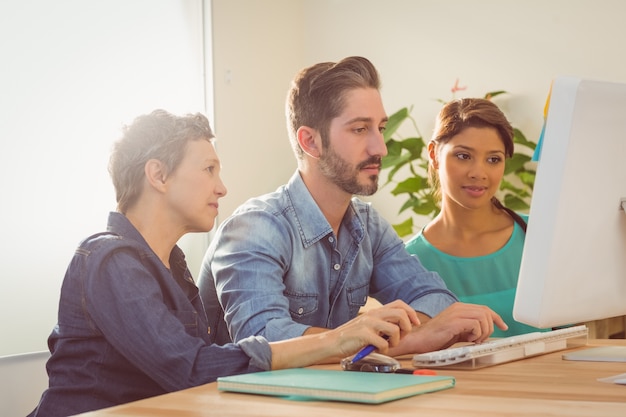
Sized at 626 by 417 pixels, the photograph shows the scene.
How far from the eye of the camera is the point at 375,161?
6.96ft

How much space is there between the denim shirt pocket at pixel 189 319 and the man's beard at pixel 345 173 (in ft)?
1.88

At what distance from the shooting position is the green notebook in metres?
1.11

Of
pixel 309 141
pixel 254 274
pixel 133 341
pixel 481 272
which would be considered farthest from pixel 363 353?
pixel 481 272

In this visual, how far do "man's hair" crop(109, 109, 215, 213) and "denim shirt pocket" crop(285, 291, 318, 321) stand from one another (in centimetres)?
45

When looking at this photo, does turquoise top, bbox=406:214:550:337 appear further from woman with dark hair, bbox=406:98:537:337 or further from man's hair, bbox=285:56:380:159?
man's hair, bbox=285:56:380:159

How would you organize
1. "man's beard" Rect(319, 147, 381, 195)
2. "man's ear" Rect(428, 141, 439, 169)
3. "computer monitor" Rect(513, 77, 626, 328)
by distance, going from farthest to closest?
"man's ear" Rect(428, 141, 439, 169) < "man's beard" Rect(319, 147, 381, 195) < "computer monitor" Rect(513, 77, 626, 328)

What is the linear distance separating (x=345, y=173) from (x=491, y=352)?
731 mm

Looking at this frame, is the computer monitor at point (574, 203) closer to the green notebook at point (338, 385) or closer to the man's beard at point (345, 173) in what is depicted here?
the green notebook at point (338, 385)

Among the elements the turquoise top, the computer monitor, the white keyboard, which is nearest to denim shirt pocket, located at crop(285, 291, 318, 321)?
the white keyboard

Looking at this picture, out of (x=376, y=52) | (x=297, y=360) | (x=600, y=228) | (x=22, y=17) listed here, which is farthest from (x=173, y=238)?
Result: (x=376, y=52)

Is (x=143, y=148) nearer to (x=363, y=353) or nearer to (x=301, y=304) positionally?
(x=301, y=304)

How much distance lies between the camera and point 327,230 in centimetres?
207

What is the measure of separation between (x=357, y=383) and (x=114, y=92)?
2459mm

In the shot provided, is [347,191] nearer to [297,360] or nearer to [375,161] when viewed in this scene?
[375,161]
